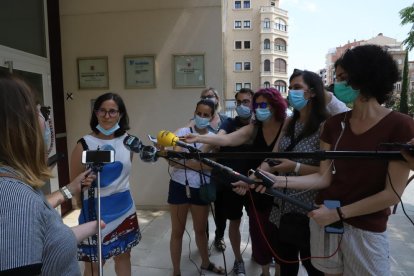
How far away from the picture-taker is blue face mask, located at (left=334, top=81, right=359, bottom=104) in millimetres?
1482

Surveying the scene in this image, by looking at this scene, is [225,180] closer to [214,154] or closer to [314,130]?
[214,154]

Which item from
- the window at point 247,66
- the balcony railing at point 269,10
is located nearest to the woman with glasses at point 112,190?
the window at point 247,66

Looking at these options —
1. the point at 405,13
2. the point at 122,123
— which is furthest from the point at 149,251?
the point at 405,13

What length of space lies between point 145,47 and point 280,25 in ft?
169

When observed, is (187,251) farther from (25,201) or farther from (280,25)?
(280,25)

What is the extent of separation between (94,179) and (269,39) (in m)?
50.5

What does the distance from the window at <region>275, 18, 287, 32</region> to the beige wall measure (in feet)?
161

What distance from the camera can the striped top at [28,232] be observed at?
74 cm

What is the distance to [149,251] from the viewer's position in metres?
3.47

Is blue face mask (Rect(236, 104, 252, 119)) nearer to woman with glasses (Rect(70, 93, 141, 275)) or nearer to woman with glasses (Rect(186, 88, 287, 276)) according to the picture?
woman with glasses (Rect(186, 88, 287, 276))

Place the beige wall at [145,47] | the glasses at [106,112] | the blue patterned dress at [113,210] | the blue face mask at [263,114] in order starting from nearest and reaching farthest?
1. the blue patterned dress at [113,210]
2. the glasses at [106,112]
3. the blue face mask at [263,114]
4. the beige wall at [145,47]

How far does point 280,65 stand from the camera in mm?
50906

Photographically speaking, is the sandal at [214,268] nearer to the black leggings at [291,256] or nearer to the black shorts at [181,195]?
the black shorts at [181,195]

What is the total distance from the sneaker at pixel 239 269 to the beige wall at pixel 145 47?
77.1 inches
